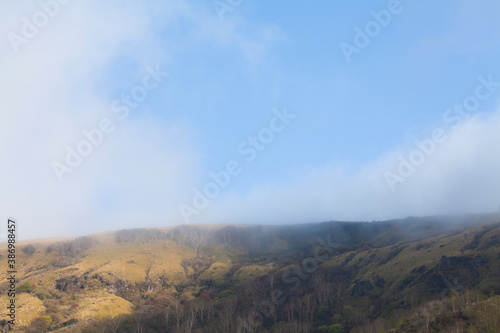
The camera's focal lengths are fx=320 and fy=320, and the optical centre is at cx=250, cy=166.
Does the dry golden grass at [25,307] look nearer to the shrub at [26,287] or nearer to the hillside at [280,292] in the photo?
the hillside at [280,292]

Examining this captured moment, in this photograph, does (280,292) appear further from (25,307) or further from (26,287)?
(26,287)

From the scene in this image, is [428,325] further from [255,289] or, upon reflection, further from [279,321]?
[255,289]

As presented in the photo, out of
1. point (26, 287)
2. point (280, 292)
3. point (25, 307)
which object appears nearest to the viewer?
point (25, 307)

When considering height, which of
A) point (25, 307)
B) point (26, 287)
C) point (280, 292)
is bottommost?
point (280, 292)

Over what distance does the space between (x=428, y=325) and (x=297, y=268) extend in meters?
116

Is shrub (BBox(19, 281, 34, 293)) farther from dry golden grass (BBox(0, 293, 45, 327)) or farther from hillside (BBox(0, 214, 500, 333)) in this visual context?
dry golden grass (BBox(0, 293, 45, 327))

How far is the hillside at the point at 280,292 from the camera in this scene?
94.5m

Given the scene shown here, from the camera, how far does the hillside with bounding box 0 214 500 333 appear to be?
9448 centimetres

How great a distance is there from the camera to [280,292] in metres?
150

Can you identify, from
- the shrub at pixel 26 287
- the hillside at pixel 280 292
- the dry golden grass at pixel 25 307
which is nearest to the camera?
the hillside at pixel 280 292

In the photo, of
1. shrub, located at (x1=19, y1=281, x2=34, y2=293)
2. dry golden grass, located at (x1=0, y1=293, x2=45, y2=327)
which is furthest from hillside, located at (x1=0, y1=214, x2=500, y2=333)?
shrub, located at (x1=19, y1=281, x2=34, y2=293)

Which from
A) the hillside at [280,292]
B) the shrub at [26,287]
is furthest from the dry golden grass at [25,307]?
the shrub at [26,287]

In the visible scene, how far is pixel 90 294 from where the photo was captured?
151 metres

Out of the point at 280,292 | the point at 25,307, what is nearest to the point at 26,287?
the point at 25,307
